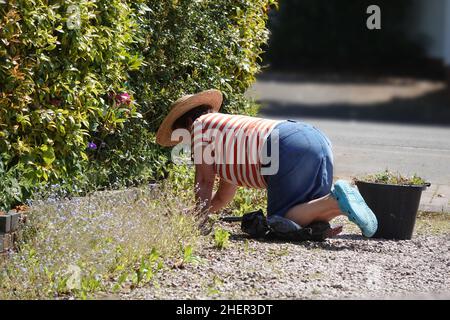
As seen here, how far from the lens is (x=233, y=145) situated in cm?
639

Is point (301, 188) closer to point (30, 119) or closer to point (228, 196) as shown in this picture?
point (228, 196)

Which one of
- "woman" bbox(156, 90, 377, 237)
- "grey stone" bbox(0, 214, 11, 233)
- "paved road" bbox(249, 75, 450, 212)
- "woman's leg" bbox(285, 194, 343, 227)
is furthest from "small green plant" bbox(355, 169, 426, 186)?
"grey stone" bbox(0, 214, 11, 233)

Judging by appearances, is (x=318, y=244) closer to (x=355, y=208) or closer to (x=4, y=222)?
(x=355, y=208)

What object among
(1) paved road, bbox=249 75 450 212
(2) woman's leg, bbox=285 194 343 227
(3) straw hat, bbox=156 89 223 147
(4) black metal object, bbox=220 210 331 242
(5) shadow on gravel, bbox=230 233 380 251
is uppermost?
(3) straw hat, bbox=156 89 223 147

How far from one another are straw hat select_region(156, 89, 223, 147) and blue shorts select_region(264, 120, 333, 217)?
0.62 m

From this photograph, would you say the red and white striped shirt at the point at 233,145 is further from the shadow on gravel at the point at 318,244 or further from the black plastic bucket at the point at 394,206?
the black plastic bucket at the point at 394,206

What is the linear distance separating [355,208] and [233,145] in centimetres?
97

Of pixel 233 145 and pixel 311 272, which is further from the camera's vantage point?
pixel 233 145

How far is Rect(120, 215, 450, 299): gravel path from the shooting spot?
16.7 ft

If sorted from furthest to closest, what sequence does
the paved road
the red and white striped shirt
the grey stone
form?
the paved road < the red and white striped shirt < the grey stone

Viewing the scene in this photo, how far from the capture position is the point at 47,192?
5.85m

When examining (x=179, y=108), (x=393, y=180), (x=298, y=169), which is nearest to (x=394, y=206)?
(x=393, y=180)

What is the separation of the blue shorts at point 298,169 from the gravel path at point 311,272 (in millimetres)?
317

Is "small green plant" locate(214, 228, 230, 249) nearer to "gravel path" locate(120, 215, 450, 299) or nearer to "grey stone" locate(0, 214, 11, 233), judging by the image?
"gravel path" locate(120, 215, 450, 299)
